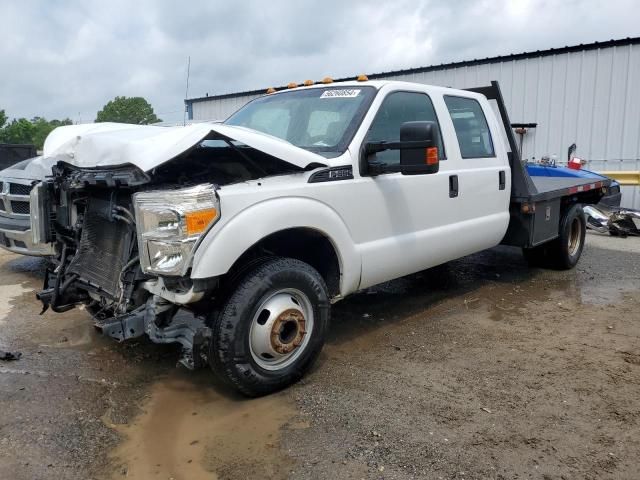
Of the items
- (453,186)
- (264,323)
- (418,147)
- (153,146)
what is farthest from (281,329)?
(453,186)

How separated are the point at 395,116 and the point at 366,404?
2239 millimetres

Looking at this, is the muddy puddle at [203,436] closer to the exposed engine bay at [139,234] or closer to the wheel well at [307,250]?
the exposed engine bay at [139,234]

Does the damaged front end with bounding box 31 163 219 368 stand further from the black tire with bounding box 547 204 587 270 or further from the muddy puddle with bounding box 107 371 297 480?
the black tire with bounding box 547 204 587 270

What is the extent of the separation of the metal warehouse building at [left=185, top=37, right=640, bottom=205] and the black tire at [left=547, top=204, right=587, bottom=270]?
19.7 ft

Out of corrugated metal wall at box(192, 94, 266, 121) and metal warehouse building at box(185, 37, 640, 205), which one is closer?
metal warehouse building at box(185, 37, 640, 205)

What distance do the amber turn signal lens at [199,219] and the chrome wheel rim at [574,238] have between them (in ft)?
17.5

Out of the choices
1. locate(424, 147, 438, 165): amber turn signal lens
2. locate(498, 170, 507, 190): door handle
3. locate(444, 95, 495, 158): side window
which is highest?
locate(444, 95, 495, 158): side window

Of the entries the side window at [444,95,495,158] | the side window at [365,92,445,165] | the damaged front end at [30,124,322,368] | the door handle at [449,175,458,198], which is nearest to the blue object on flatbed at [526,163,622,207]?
the side window at [444,95,495,158]

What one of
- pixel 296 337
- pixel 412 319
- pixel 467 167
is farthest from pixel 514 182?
pixel 296 337

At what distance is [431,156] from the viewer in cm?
363

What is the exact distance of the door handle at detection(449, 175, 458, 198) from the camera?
4.72 meters

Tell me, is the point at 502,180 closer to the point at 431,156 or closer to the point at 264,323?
the point at 431,156

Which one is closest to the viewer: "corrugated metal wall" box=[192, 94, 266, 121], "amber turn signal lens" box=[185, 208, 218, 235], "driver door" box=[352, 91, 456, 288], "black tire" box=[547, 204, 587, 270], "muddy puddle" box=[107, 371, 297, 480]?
"muddy puddle" box=[107, 371, 297, 480]

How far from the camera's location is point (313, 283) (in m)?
3.57
